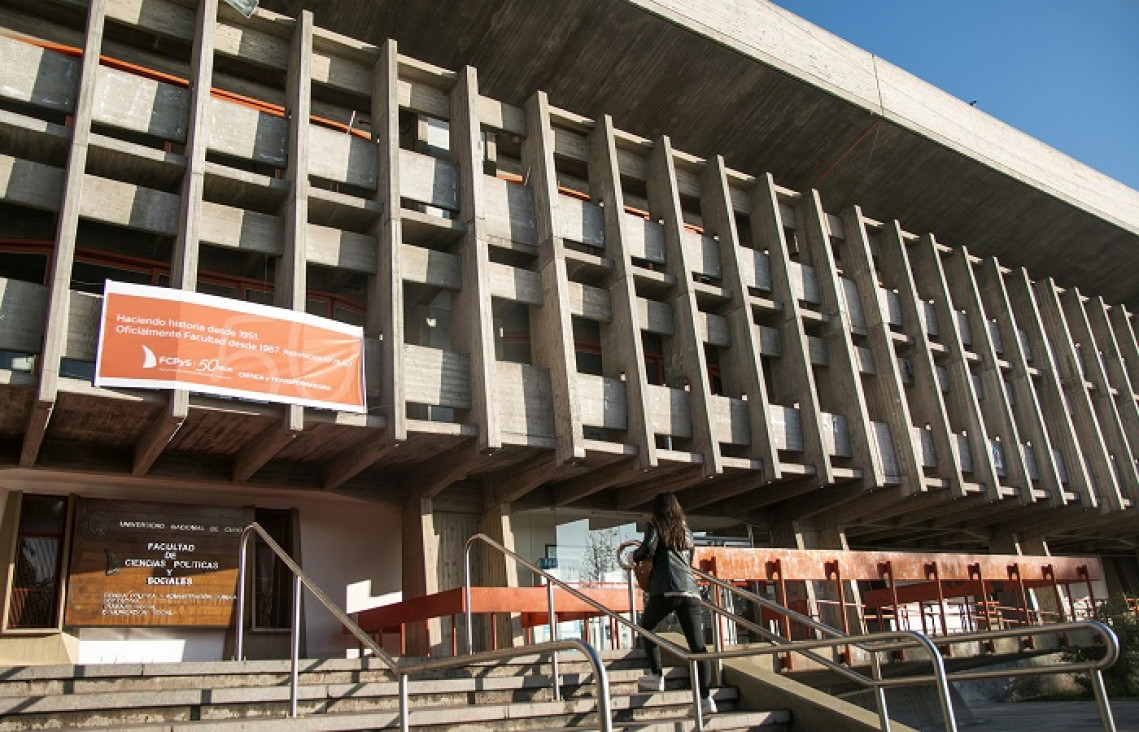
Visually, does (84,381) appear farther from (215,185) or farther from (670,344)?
(670,344)

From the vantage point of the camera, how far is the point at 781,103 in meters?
17.9

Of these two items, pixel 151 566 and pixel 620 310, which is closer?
pixel 151 566

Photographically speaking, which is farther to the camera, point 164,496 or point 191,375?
point 164,496

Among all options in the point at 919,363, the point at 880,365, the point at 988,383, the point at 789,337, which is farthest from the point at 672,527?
the point at 988,383

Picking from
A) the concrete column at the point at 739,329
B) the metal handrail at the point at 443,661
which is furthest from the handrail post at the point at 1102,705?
the concrete column at the point at 739,329

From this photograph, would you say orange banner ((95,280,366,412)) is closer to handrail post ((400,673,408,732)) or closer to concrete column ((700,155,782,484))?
handrail post ((400,673,408,732))

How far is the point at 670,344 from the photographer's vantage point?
16.2 m

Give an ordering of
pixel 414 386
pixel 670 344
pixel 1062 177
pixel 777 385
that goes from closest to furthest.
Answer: pixel 414 386 → pixel 670 344 → pixel 777 385 → pixel 1062 177

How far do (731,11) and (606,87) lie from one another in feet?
8.42

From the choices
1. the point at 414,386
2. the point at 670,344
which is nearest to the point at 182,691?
the point at 414,386

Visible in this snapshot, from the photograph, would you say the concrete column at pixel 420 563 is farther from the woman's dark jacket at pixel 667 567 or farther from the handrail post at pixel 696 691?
the handrail post at pixel 696 691

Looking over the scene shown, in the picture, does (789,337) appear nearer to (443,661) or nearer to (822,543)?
(822,543)

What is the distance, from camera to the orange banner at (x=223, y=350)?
34.7ft

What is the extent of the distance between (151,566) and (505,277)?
6275mm
